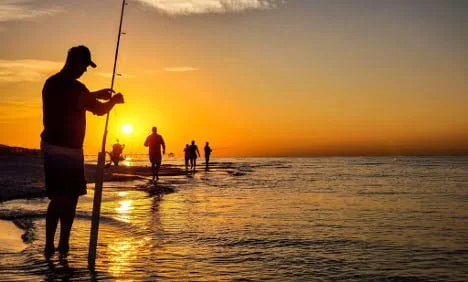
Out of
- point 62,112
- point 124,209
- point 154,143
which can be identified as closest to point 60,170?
point 62,112

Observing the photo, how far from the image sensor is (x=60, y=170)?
5352mm

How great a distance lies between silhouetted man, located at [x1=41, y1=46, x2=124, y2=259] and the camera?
5.36 m

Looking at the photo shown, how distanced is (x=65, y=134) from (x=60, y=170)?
38 centimetres

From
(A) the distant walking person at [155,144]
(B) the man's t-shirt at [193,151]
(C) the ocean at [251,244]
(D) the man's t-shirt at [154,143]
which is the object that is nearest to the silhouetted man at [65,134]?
(C) the ocean at [251,244]

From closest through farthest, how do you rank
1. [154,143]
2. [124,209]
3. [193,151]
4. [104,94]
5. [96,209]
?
[96,209], [104,94], [124,209], [154,143], [193,151]

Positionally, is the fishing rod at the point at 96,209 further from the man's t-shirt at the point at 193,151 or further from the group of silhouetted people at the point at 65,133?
the man's t-shirt at the point at 193,151

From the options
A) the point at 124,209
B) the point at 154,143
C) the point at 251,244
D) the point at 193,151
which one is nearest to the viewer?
the point at 251,244

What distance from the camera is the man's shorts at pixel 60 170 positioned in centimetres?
534

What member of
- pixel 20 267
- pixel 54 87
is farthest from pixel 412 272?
pixel 54 87

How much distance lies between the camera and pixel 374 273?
496cm

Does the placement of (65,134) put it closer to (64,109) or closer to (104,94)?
(64,109)

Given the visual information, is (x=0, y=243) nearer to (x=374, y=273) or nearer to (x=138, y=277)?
(x=138, y=277)

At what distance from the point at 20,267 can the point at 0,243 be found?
Result: 1.48m

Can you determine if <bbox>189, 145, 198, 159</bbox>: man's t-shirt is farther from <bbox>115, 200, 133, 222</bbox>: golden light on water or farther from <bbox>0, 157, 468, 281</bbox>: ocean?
<bbox>0, 157, 468, 281</bbox>: ocean
